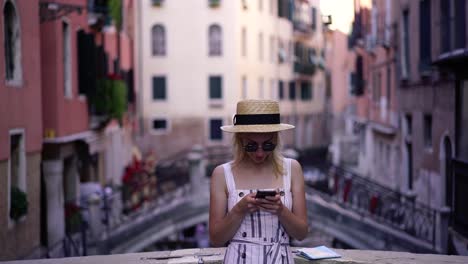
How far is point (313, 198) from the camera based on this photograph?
1919 centimetres

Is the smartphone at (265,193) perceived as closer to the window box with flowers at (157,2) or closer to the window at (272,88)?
the window box with flowers at (157,2)

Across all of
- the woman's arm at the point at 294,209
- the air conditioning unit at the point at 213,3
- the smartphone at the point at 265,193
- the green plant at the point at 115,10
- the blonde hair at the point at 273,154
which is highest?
the air conditioning unit at the point at 213,3

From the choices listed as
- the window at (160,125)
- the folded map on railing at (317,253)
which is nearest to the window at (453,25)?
the folded map on railing at (317,253)

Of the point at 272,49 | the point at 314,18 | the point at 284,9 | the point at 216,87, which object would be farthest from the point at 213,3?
the point at 314,18

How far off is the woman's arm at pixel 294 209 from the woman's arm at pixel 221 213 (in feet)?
0.37

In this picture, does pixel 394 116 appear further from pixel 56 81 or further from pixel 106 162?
pixel 56 81

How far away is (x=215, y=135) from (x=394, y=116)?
1525cm

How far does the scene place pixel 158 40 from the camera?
121 feet

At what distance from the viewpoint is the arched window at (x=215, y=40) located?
37312mm

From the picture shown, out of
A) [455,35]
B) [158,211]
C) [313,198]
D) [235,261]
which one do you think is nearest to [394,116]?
[313,198]

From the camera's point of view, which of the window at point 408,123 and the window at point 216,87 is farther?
the window at point 216,87

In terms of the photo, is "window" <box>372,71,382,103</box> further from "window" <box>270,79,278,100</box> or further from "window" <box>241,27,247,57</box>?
"window" <box>270,79,278,100</box>

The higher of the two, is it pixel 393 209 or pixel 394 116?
pixel 394 116

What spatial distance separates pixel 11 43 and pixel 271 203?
28.5 ft
